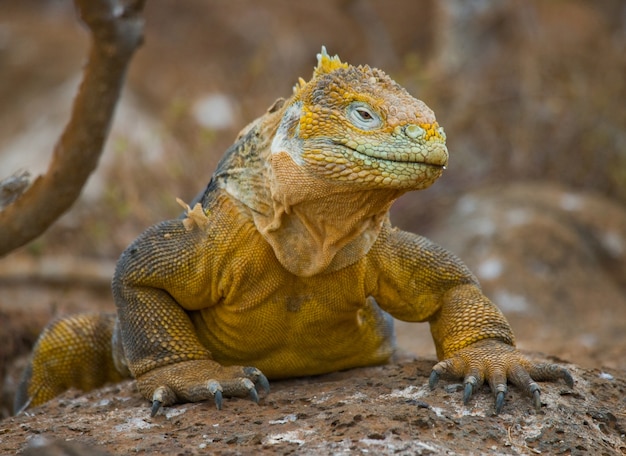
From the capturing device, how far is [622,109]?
11680 millimetres

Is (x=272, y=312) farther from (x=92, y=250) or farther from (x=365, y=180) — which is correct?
(x=92, y=250)

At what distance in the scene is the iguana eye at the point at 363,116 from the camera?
3.90 m

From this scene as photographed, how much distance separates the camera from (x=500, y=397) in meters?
4.09

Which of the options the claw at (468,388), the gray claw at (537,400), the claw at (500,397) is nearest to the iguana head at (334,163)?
the claw at (468,388)

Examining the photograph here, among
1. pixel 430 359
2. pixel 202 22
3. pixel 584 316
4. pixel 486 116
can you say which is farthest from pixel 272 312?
pixel 202 22

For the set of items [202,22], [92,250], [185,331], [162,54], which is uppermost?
[202,22]

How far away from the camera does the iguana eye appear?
12.8 feet

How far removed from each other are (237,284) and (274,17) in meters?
20.0

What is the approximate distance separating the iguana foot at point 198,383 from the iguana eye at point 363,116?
1.29m

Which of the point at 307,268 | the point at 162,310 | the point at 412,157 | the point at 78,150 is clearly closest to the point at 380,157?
the point at 412,157

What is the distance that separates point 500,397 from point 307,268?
104 cm

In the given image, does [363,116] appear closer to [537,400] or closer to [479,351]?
[479,351]

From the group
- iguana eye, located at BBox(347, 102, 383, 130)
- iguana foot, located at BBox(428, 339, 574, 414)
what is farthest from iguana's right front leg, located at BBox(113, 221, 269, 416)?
iguana eye, located at BBox(347, 102, 383, 130)

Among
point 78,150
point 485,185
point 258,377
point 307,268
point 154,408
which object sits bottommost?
point 154,408
